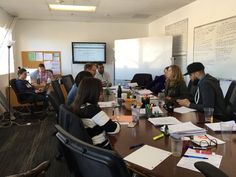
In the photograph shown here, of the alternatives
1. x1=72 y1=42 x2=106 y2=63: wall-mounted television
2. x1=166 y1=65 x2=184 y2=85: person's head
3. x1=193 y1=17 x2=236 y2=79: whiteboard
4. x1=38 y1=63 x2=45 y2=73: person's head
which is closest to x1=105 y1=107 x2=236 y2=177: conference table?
x1=166 y1=65 x2=184 y2=85: person's head

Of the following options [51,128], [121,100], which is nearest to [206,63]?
[121,100]

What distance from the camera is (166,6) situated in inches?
201

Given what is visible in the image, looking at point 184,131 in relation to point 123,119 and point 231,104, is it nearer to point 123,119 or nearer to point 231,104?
point 123,119

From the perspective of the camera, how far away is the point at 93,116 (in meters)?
1.74

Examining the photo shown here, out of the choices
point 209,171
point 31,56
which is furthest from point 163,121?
point 31,56

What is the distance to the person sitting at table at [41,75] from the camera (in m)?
6.29

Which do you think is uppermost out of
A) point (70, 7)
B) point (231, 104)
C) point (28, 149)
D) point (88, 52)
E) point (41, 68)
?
point (70, 7)

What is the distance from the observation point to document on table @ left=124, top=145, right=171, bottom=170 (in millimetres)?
1240

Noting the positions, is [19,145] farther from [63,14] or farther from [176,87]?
[63,14]

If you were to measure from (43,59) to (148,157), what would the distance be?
6.09 metres

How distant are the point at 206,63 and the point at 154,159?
3.69 meters

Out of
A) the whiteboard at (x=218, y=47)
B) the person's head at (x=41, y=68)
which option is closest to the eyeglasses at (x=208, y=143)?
the whiteboard at (x=218, y=47)

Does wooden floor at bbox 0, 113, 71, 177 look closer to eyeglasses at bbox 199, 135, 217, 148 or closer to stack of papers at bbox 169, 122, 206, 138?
stack of papers at bbox 169, 122, 206, 138

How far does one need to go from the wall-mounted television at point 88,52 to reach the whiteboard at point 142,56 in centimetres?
61
